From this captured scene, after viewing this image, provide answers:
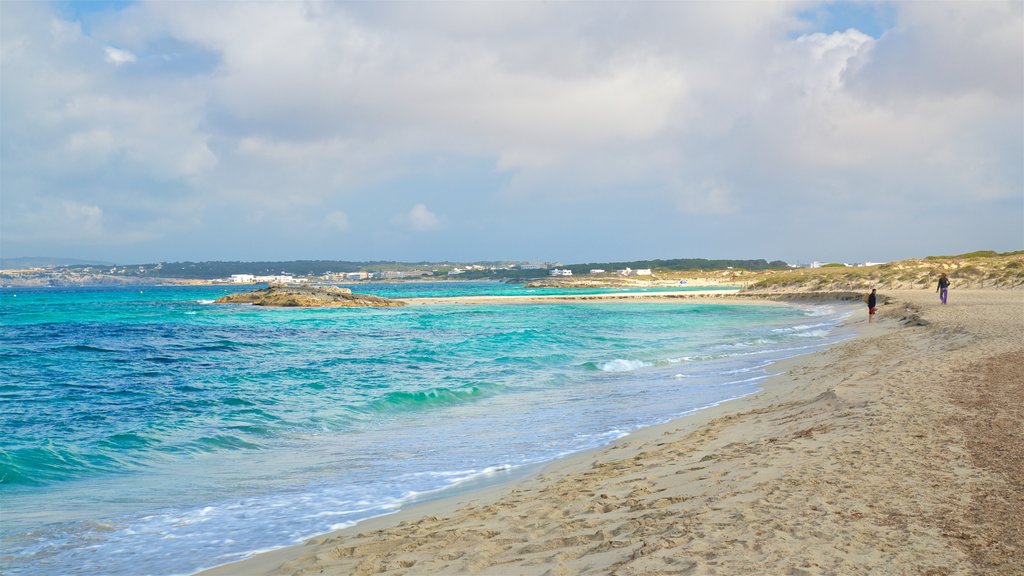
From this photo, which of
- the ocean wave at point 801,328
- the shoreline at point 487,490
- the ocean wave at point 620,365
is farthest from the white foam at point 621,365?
the ocean wave at point 801,328

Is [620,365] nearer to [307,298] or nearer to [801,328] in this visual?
[801,328]

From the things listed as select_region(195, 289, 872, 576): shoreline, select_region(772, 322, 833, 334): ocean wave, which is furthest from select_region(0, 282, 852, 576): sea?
select_region(772, 322, 833, 334): ocean wave

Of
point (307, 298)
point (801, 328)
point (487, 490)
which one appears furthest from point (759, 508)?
point (307, 298)

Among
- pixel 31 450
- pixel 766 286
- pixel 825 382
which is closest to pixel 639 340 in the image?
pixel 825 382

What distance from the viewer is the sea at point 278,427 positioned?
6686mm

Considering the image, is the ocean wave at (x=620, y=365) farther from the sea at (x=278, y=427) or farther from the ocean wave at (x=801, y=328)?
the ocean wave at (x=801, y=328)

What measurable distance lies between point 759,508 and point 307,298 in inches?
2619

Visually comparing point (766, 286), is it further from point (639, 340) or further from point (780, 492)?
point (780, 492)

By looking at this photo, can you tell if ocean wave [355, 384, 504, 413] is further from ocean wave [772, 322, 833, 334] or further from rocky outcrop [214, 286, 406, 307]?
rocky outcrop [214, 286, 406, 307]

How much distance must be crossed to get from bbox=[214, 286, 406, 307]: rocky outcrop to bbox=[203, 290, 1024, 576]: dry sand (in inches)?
2426

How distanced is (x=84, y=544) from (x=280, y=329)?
31219mm

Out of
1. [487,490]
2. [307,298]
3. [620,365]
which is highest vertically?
[487,490]

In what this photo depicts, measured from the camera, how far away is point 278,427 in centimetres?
1180

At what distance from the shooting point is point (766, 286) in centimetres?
8438
